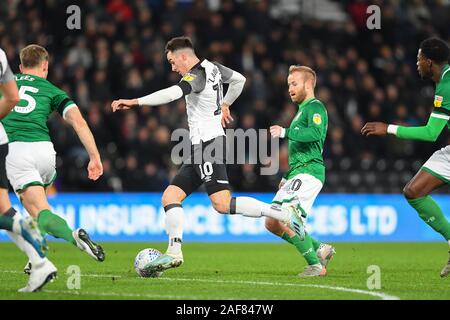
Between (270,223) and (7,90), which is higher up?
(7,90)

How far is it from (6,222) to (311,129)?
3401 mm

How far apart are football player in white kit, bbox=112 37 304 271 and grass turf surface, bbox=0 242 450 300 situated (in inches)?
21.4

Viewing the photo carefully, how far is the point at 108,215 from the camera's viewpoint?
16594mm

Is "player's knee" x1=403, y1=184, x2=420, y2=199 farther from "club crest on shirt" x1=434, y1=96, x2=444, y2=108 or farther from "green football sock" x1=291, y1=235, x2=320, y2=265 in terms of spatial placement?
"green football sock" x1=291, y1=235, x2=320, y2=265

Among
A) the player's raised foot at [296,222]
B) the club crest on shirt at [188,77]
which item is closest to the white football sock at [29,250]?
the club crest on shirt at [188,77]

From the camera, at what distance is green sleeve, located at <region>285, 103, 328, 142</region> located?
9.74 metres

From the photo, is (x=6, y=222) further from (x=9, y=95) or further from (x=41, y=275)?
(x=9, y=95)

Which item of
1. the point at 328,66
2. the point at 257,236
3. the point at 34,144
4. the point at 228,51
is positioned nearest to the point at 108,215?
the point at 257,236

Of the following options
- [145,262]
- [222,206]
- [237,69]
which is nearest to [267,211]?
[222,206]

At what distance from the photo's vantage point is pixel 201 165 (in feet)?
31.4

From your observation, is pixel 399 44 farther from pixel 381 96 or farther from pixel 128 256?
pixel 128 256

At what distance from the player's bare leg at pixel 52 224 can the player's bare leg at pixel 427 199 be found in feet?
11.1

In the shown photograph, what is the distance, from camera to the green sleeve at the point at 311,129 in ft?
32.0

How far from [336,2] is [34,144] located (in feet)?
49.6
